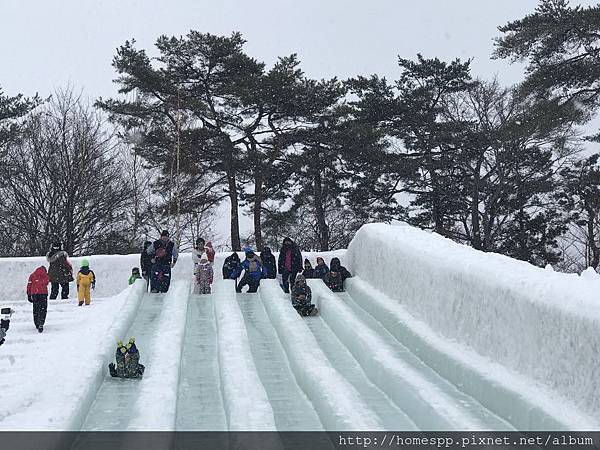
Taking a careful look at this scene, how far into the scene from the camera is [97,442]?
30.9 feet

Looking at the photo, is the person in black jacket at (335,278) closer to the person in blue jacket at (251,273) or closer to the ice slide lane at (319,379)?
the person in blue jacket at (251,273)

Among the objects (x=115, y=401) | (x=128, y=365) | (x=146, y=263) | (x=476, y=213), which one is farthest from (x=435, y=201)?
(x=115, y=401)

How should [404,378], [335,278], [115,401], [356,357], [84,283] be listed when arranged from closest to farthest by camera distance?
[115,401]
[404,378]
[356,357]
[335,278]
[84,283]

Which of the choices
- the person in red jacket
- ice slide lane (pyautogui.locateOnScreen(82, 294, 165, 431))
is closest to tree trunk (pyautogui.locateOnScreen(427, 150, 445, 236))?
the person in red jacket

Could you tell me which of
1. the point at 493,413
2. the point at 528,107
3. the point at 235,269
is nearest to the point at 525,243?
the point at 528,107

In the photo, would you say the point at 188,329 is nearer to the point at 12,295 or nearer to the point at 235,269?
the point at 235,269

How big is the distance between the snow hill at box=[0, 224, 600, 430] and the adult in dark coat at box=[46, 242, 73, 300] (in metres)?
2.27

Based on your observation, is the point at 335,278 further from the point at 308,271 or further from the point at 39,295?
the point at 39,295

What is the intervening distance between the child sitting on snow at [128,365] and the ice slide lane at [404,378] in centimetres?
339

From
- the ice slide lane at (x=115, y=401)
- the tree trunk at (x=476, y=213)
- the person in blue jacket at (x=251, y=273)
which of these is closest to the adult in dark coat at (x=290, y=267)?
the person in blue jacket at (x=251, y=273)

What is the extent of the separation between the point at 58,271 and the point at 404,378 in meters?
11.3

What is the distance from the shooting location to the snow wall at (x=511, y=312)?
29.0 ft

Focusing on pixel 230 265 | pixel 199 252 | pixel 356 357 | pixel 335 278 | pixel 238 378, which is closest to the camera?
pixel 238 378

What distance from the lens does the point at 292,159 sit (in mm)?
32812
